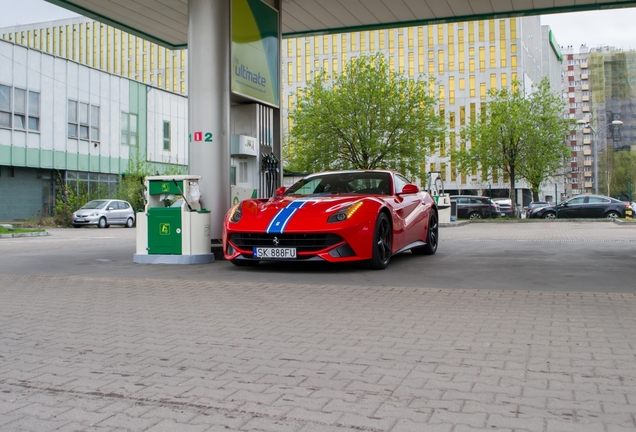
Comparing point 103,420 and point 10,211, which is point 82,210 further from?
point 103,420

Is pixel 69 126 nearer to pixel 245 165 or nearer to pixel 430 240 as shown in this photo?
pixel 245 165

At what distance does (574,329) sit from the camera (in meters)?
5.39

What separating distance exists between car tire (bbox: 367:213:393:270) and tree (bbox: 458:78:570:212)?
1511 inches

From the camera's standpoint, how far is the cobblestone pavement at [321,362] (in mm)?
3305

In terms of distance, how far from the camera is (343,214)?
909 centimetres

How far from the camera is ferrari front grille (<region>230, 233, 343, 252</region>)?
29.7 ft

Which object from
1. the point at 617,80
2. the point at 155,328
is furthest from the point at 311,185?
the point at 617,80

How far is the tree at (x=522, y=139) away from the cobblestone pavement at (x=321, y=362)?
138 ft

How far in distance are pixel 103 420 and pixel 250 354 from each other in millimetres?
1459

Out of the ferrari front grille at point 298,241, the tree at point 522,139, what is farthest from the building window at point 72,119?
the ferrari front grille at point 298,241

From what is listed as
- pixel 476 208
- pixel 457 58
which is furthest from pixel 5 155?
pixel 457 58

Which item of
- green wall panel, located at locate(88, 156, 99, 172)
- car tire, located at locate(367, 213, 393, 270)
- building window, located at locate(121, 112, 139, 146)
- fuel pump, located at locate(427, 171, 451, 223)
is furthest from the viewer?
building window, located at locate(121, 112, 139, 146)

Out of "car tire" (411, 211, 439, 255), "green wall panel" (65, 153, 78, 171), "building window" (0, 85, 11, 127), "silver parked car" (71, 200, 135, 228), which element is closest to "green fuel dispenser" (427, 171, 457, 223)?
"silver parked car" (71, 200, 135, 228)

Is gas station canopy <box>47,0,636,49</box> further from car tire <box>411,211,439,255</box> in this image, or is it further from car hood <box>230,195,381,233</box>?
car hood <box>230,195,381,233</box>
